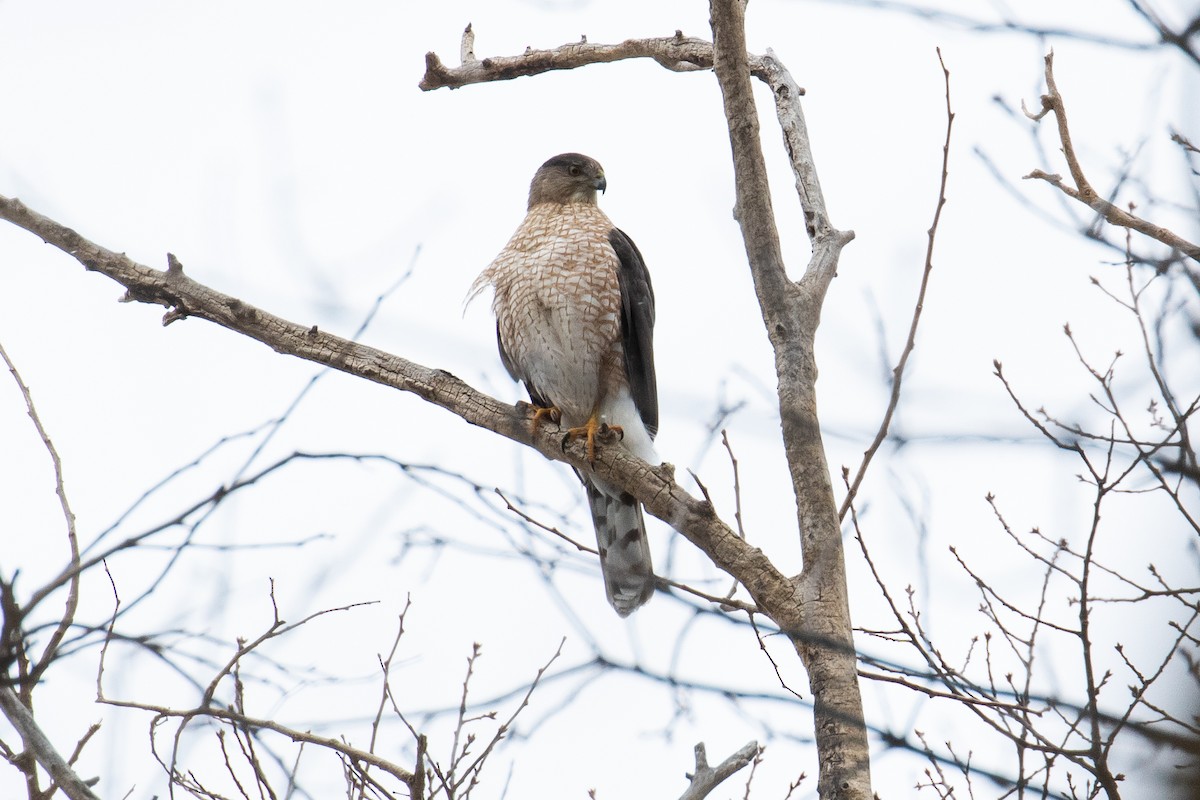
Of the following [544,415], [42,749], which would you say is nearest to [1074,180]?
[544,415]

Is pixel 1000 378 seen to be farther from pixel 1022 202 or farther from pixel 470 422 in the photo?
pixel 470 422

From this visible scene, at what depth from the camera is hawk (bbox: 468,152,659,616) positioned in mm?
5043

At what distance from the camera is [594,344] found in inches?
199

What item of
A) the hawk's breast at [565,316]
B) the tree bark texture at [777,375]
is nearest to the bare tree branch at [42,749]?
the tree bark texture at [777,375]

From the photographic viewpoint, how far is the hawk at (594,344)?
199 inches

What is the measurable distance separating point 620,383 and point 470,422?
4.86ft

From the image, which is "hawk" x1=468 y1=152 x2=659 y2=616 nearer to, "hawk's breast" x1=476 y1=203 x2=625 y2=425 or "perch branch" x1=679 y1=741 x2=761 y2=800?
"hawk's breast" x1=476 y1=203 x2=625 y2=425

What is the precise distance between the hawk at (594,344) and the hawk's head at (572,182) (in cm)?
61

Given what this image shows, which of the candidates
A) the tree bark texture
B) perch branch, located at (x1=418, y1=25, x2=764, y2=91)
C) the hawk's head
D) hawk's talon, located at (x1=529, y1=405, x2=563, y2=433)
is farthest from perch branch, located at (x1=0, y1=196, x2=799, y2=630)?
the hawk's head

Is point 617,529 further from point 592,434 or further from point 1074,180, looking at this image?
point 1074,180

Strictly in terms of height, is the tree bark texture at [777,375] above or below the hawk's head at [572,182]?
below

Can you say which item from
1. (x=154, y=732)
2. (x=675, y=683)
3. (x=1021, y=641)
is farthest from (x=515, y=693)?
(x=1021, y=641)

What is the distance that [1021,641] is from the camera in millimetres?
3574

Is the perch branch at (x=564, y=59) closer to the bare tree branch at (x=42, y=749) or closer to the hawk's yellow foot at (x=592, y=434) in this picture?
the hawk's yellow foot at (x=592, y=434)
